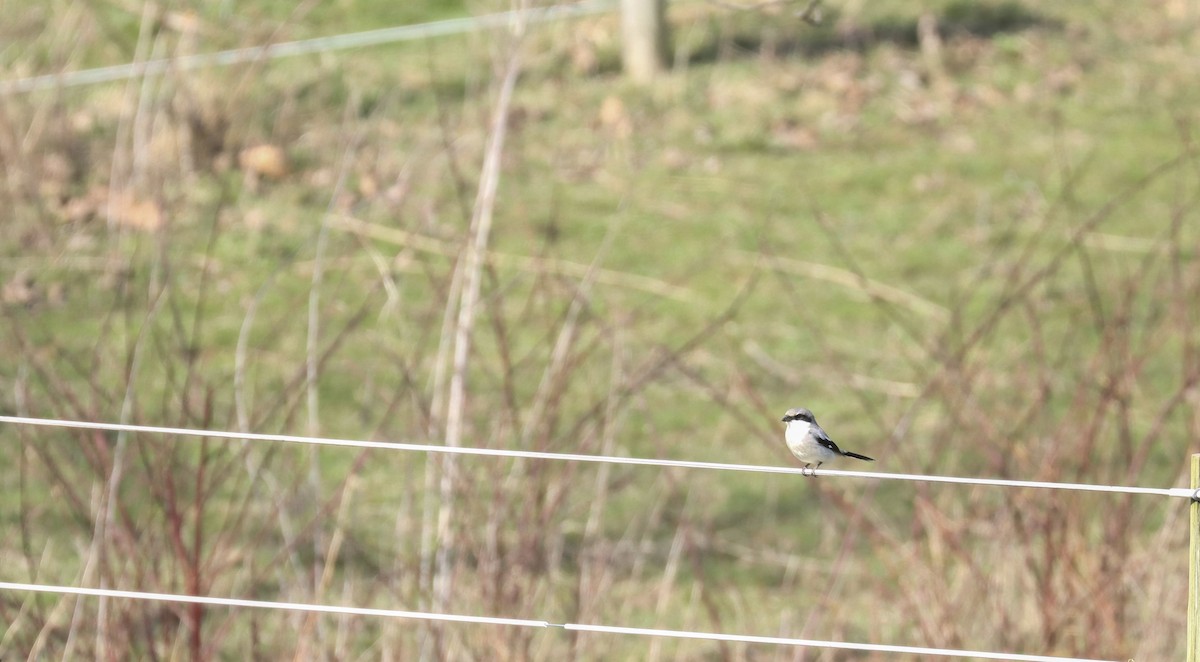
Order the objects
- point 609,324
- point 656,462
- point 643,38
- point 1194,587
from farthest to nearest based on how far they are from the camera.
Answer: point 643,38, point 609,324, point 656,462, point 1194,587

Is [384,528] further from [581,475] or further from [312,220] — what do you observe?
[312,220]

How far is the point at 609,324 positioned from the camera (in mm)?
6023

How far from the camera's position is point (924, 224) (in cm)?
746

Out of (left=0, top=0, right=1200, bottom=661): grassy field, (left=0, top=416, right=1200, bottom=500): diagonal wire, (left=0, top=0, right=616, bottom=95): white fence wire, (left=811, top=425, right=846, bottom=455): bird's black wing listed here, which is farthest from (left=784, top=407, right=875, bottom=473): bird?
(left=0, top=0, right=616, bottom=95): white fence wire

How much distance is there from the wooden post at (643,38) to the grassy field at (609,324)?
0.16 metres

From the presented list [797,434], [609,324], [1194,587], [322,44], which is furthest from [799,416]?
[322,44]

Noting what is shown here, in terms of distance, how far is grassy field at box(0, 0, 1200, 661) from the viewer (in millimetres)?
3682

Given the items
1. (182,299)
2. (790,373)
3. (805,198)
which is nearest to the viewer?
(790,373)

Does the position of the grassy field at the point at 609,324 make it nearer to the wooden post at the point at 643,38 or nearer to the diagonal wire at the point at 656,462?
the wooden post at the point at 643,38

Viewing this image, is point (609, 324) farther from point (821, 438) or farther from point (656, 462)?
point (656, 462)

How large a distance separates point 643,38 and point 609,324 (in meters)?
2.91

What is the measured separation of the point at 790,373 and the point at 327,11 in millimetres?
4318

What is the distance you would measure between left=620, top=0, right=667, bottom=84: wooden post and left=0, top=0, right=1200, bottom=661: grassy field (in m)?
0.16

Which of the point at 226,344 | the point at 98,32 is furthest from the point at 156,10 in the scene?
the point at 226,344
